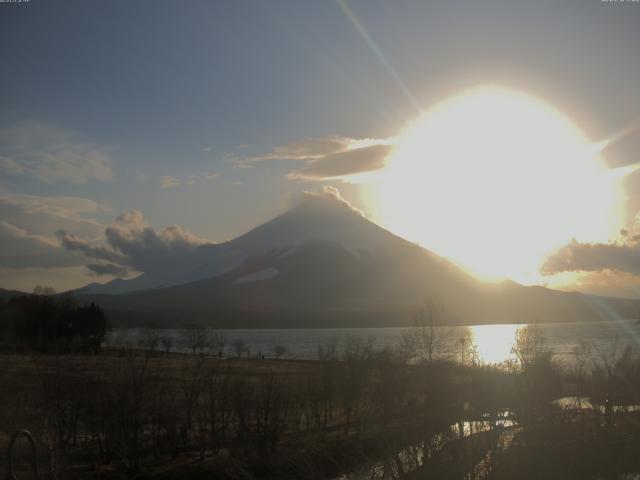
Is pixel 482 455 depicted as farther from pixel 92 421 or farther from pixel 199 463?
pixel 92 421

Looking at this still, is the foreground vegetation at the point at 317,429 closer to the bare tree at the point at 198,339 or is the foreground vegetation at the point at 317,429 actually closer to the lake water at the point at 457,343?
the lake water at the point at 457,343

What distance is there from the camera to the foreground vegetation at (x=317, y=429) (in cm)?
2114

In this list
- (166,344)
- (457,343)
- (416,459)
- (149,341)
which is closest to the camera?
(416,459)

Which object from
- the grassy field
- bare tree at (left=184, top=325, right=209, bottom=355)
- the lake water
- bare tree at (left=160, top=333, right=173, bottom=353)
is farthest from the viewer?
bare tree at (left=184, top=325, right=209, bottom=355)

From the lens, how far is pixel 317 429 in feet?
98.2

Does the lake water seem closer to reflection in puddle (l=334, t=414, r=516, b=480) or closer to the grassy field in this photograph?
the grassy field

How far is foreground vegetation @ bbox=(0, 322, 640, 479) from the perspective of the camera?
21.1 metres

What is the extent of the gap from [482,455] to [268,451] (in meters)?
7.91

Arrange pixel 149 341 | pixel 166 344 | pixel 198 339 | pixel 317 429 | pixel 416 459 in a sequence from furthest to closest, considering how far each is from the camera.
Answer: pixel 166 344
pixel 198 339
pixel 149 341
pixel 317 429
pixel 416 459

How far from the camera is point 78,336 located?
3236 inches

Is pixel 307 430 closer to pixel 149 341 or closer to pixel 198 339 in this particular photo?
pixel 149 341

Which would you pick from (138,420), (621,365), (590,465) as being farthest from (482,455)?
(621,365)

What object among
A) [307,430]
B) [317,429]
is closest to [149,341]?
[307,430]

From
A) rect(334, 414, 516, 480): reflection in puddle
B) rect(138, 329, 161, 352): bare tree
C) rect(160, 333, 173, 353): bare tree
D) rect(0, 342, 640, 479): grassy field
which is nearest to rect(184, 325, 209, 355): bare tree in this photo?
rect(160, 333, 173, 353): bare tree
